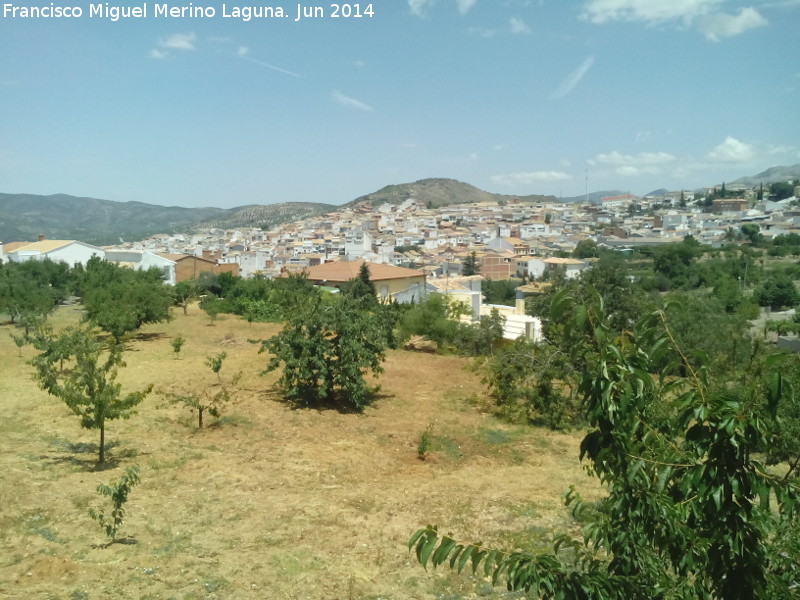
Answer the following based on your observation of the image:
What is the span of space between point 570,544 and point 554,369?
1062 cm

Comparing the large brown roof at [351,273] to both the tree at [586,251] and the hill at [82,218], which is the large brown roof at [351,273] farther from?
the hill at [82,218]

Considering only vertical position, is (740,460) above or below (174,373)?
above

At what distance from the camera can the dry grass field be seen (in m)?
5.75

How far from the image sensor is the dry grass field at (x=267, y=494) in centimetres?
575

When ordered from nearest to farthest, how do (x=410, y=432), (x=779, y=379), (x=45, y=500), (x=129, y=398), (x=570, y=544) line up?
(x=779, y=379) < (x=570, y=544) < (x=45, y=500) < (x=129, y=398) < (x=410, y=432)

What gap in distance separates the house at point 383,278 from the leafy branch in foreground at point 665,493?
36.9 metres

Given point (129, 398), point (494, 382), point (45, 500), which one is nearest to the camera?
point (45, 500)

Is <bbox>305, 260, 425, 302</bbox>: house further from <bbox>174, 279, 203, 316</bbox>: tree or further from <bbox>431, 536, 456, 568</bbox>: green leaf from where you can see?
<bbox>431, 536, 456, 568</bbox>: green leaf

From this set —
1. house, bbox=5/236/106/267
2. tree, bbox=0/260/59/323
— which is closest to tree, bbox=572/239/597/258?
house, bbox=5/236/106/267

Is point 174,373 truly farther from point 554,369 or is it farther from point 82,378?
point 554,369

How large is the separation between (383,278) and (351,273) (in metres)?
3.90

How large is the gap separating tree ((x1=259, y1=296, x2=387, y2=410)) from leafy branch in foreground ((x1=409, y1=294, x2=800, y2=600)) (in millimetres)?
10129

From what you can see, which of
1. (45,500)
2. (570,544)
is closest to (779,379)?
(570,544)

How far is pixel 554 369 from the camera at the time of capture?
1291 centimetres
